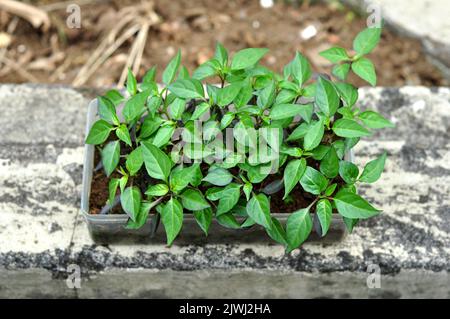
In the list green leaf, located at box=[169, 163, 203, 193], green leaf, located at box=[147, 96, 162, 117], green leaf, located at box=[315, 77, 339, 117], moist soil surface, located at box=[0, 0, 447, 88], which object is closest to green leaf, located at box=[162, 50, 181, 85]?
green leaf, located at box=[147, 96, 162, 117]

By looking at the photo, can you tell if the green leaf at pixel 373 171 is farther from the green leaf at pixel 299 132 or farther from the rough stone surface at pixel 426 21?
the rough stone surface at pixel 426 21

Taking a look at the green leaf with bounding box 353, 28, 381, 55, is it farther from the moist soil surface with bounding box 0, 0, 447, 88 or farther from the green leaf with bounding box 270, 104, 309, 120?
the moist soil surface with bounding box 0, 0, 447, 88

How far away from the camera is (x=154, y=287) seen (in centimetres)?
229

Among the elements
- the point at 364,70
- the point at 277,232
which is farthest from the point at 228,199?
the point at 364,70

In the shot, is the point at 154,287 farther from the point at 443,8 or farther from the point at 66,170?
the point at 443,8

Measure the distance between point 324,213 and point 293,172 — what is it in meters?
0.13

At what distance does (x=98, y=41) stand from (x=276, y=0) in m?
0.77

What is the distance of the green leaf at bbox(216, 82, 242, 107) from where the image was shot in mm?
2025

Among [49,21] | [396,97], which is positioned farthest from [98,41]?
[396,97]

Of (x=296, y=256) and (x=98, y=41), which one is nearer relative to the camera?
(x=296, y=256)

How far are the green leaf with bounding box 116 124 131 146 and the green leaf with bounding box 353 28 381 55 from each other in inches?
25.6

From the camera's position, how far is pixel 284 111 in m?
2.02

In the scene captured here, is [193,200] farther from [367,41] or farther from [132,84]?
[367,41]

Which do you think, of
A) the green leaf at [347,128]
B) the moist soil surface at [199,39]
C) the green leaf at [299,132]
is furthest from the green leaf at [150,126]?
the moist soil surface at [199,39]
